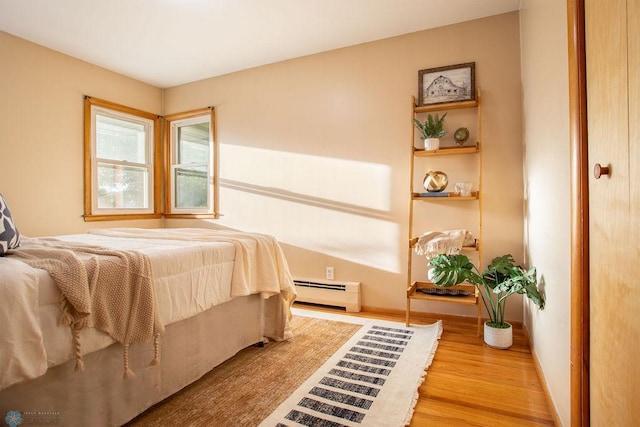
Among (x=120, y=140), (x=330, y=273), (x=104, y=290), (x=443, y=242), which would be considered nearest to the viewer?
(x=104, y=290)

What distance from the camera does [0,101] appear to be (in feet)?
9.77

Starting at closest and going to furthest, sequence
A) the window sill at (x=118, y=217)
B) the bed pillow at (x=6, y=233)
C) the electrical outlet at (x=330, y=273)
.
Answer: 1. the bed pillow at (x=6, y=233)
2. the electrical outlet at (x=330, y=273)
3. the window sill at (x=118, y=217)

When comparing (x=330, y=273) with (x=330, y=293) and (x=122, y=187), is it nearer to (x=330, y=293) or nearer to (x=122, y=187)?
(x=330, y=293)

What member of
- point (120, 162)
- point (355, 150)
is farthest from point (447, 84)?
point (120, 162)

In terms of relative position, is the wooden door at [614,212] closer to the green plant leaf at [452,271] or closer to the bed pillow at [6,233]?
the green plant leaf at [452,271]

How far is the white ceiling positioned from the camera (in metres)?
2.66

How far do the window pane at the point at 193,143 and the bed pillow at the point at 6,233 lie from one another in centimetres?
287

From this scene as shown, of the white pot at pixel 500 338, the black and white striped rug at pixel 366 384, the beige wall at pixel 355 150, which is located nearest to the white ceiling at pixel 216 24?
the beige wall at pixel 355 150

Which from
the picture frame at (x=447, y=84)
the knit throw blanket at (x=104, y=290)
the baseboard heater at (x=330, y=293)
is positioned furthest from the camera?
the baseboard heater at (x=330, y=293)

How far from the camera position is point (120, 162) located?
3.99 meters

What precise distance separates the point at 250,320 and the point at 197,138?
2.81 metres

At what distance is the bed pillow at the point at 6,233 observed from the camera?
1.32m

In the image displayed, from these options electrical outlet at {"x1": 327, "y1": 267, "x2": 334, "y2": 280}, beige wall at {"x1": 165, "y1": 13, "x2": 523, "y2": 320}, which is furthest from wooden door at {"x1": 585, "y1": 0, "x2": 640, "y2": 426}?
electrical outlet at {"x1": 327, "y1": 267, "x2": 334, "y2": 280}

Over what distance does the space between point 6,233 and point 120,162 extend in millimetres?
2928
